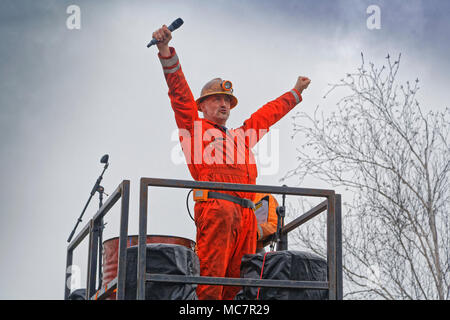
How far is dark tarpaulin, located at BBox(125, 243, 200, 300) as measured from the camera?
4453mm

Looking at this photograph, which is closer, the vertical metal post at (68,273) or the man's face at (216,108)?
the vertical metal post at (68,273)

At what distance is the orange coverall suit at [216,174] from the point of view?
5.78m

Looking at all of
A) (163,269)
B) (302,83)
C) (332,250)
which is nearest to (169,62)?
(302,83)

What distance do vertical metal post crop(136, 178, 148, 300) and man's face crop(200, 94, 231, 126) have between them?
228 cm

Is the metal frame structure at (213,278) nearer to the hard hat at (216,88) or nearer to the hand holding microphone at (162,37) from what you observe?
the hand holding microphone at (162,37)

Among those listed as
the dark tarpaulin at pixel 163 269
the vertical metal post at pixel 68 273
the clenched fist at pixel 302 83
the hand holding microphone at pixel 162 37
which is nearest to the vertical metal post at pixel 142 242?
the dark tarpaulin at pixel 163 269

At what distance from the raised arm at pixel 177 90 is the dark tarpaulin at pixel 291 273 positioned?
6.26 ft

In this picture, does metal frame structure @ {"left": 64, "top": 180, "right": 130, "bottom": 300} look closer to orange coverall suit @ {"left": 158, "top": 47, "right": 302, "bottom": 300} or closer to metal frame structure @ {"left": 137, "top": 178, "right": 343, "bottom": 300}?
metal frame structure @ {"left": 137, "top": 178, "right": 343, "bottom": 300}
